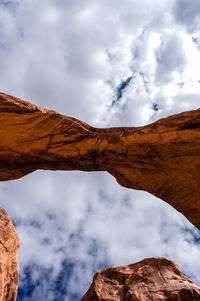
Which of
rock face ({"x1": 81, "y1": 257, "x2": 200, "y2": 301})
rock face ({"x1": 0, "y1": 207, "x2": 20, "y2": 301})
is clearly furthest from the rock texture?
rock face ({"x1": 81, "y1": 257, "x2": 200, "y2": 301})

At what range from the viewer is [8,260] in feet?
32.6

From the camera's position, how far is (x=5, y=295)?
8984 millimetres

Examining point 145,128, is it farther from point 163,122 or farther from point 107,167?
point 107,167

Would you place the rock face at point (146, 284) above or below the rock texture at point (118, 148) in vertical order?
below

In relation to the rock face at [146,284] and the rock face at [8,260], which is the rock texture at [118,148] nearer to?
the rock face at [8,260]

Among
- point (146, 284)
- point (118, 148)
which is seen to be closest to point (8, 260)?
point (118, 148)

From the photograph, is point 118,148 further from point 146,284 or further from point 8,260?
point 146,284

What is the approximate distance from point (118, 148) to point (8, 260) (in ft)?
32.0

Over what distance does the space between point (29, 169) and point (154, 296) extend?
12239 millimetres

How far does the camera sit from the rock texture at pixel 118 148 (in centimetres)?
954

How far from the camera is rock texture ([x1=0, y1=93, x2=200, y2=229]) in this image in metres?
9.54

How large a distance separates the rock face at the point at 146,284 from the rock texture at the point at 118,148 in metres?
5.14

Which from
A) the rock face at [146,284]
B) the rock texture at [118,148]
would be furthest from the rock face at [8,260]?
the rock face at [146,284]

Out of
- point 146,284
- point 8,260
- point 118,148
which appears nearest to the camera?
point 8,260
